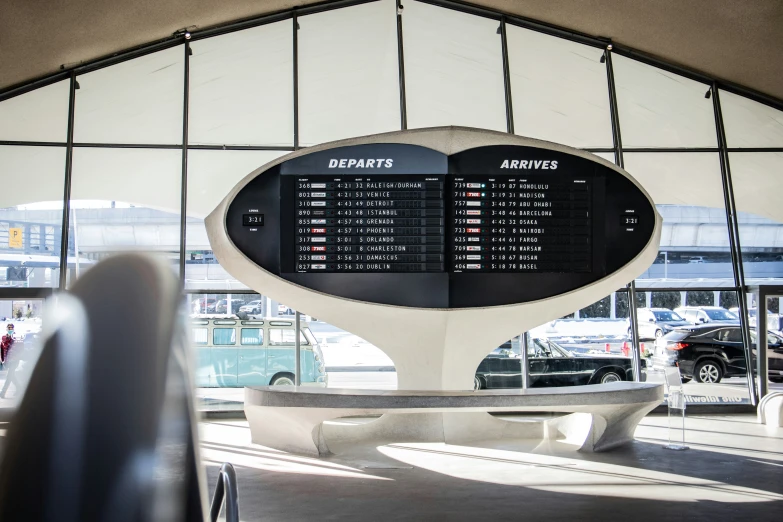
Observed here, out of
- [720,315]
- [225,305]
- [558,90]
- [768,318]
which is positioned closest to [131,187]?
[225,305]

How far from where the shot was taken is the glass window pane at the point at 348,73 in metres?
8.80

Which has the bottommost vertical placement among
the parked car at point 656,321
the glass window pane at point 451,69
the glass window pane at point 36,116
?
the parked car at point 656,321

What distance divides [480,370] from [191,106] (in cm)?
466

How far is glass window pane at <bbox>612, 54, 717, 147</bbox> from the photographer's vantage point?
908 centimetres

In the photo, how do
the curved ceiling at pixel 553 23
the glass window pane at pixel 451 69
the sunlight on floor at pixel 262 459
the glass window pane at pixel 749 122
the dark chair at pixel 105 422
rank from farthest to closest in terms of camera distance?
1. the glass window pane at pixel 749 122
2. the glass window pane at pixel 451 69
3. the curved ceiling at pixel 553 23
4. the sunlight on floor at pixel 262 459
5. the dark chair at pixel 105 422

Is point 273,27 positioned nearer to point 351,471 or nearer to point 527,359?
point 527,359

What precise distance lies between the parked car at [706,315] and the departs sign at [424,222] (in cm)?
305

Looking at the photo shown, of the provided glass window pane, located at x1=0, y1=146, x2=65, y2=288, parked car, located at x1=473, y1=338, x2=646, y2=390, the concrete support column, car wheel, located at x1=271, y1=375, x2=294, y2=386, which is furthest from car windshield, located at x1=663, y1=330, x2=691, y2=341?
glass window pane, located at x1=0, y1=146, x2=65, y2=288

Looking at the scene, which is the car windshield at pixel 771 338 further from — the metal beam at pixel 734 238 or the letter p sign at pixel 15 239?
the letter p sign at pixel 15 239

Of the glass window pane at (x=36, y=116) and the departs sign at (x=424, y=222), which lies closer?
the departs sign at (x=424, y=222)

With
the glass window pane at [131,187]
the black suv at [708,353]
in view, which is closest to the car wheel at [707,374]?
the black suv at [708,353]

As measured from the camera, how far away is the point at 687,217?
29.1 ft

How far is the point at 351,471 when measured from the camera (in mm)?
5578

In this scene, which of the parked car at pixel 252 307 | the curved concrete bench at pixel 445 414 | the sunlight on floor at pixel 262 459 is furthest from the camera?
the parked car at pixel 252 307
